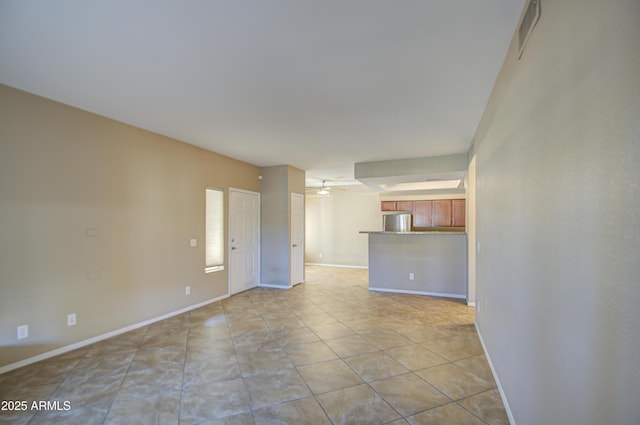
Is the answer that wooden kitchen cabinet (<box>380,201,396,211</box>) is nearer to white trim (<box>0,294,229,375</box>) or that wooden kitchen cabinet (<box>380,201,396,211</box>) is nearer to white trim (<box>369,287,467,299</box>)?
white trim (<box>369,287,467,299</box>)

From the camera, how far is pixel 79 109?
3.27m

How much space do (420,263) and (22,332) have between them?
575 cm

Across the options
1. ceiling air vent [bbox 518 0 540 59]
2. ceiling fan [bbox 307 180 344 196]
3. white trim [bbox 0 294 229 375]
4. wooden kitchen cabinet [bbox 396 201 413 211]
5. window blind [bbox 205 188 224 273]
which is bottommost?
white trim [bbox 0 294 229 375]

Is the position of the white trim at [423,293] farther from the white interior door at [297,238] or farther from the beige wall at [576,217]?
the beige wall at [576,217]

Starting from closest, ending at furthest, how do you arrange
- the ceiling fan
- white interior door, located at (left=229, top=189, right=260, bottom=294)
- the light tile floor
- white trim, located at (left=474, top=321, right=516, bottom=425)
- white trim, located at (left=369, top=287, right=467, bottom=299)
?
white trim, located at (left=474, top=321, right=516, bottom=425)
the light tile floor
white trim, located at (left=369, top=287, right=467, bottom=299)
white interior door, located at (left=229, top=189, right=260, bottom=294)
the ceiling fan

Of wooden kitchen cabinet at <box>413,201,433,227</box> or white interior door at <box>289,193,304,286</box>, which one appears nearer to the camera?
white interior door at <box>289,193,304,286</box>

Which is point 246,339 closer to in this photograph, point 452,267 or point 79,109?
point 79,109

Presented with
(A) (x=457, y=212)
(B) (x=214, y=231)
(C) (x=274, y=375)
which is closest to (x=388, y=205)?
(A) (x=457, y=212)

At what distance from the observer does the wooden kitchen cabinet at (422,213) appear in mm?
8070

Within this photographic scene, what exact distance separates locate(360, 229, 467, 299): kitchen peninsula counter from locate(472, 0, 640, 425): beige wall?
380cm

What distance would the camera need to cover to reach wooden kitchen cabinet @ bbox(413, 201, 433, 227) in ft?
26.5

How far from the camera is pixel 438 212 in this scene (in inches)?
314

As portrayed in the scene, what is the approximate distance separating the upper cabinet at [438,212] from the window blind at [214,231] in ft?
16.7

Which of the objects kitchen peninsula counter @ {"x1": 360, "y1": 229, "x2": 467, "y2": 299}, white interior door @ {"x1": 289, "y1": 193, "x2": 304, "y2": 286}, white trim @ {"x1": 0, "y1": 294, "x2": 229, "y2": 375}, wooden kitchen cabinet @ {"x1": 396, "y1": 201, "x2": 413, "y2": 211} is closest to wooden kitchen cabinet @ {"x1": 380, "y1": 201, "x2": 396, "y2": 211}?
wooden kitchen cabinet @ {"x1": 396, "y1": 201, "x2": 413, "y2": 211}
